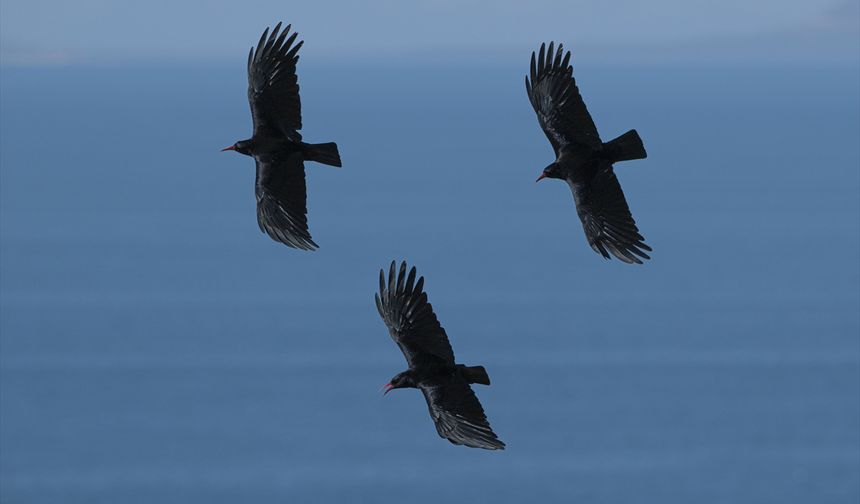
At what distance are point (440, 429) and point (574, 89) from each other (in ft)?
18.2

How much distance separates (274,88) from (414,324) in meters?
4.12

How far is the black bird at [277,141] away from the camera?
70.1ft

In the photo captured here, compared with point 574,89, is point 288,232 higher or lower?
lower

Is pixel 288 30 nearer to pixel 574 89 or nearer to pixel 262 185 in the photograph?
pixel 262 185

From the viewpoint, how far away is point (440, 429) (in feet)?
60.5

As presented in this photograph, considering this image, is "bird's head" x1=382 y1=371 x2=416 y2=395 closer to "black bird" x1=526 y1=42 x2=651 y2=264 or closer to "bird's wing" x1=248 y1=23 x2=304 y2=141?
"black bird" x1=526 y1=42 x2=651 y2=264

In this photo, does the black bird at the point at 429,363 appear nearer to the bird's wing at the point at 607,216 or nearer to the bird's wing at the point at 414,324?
the bird's wing at the point at 414,324

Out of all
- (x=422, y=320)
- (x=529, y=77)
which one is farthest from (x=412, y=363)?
(x=529, y=77)

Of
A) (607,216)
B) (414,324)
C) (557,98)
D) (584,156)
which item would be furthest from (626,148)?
(414,324)

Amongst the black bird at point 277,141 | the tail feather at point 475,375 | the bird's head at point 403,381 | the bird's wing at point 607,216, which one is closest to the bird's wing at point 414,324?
the bird's head at point 403,381

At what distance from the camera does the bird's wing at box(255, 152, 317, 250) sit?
21422 millimetres

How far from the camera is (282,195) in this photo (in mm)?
21547

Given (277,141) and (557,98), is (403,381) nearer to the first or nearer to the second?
(277,141)

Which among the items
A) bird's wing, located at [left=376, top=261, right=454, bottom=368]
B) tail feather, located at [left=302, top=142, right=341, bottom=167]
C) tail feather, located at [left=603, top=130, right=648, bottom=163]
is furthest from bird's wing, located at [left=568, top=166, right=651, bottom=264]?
tail feather, located at [left=302, top=142, right=341, bottom=167]
